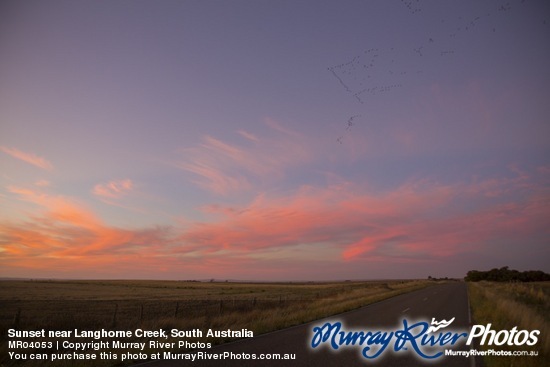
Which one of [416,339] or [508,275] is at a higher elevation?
[416,339]

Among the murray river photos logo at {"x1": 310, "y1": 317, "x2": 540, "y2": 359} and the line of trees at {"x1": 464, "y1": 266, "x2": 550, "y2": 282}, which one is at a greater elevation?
the murray river photos logo at {"x1": 310, "y1": 317, "x2": 540, "y2": 359}

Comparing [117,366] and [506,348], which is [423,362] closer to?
[506,348]

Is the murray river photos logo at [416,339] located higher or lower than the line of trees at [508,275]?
higher

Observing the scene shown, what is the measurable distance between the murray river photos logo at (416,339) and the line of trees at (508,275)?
11866 cm

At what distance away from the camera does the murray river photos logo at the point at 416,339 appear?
1080cm

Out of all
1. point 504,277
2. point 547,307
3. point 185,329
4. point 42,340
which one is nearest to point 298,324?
point 185,329

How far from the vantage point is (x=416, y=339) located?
484 inches

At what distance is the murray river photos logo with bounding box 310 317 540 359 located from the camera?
10797 mm

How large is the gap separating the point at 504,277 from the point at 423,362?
145 metres

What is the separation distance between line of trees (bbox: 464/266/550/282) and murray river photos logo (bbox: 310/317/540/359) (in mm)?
118664

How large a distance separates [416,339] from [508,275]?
144325mm

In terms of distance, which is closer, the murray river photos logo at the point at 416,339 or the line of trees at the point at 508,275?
the murray river photos logo at the point at 416,339

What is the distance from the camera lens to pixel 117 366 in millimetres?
9906

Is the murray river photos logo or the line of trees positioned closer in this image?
the murray river photos logo
